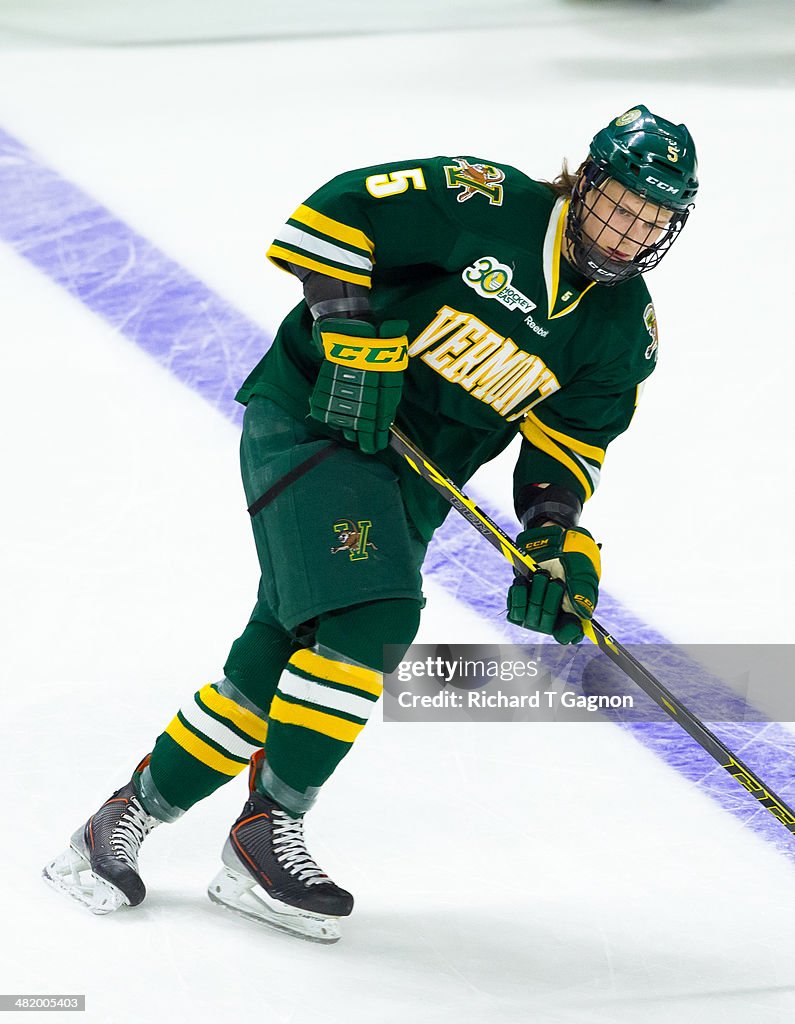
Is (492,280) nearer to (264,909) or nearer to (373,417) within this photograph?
(373,417)

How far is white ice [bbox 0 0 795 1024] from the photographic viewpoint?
7.90ft

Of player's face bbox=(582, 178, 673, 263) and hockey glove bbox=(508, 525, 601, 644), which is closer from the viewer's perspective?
player's face bbox=(582, 178, 673, 263)

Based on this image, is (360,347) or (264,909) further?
(264,909)

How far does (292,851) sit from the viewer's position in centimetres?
246

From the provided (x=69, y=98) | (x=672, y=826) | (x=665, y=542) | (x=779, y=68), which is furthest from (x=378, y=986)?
(x=779, y=68)

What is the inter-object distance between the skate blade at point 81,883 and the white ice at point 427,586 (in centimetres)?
3

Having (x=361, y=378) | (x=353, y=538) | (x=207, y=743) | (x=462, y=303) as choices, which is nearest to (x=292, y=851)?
(x=207, y=743)

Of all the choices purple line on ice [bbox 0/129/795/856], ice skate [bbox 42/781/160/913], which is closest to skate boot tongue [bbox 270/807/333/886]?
ice skate [bbox 42/781/160/913]

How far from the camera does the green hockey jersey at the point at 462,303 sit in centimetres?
242

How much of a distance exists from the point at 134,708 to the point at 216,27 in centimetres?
386

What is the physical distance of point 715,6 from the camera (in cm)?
643

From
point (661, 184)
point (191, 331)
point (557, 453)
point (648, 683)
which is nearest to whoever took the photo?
point (661, 184)

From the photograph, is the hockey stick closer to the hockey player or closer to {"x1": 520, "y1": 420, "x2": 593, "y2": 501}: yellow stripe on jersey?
the hockey player

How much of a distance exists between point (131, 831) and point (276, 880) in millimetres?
288
